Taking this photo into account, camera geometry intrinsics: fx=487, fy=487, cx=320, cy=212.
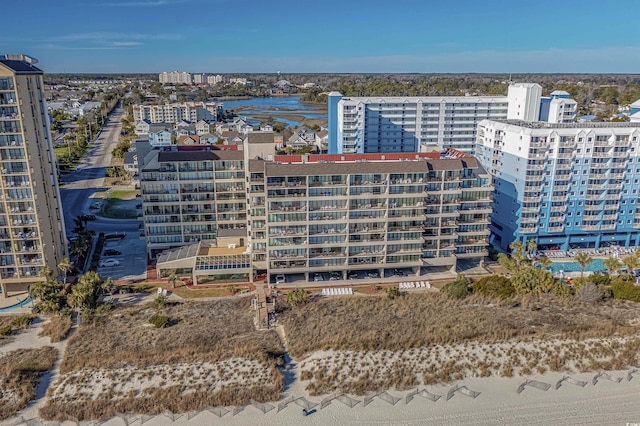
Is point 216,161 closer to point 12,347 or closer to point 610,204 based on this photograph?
point 12,347

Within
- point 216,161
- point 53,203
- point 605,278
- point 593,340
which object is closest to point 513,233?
point 605,278

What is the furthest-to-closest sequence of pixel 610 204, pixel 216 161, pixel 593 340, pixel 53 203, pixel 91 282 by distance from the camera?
pixel 610 204, pixel 216 161, pixel 53 203, pixel 91 282, pixel 593 340

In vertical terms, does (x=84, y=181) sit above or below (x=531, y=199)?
below

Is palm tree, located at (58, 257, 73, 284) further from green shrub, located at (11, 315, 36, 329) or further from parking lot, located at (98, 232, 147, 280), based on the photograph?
green shrub, located at (11, 315, 36, 329)

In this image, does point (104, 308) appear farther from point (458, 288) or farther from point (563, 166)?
point (563, 166)

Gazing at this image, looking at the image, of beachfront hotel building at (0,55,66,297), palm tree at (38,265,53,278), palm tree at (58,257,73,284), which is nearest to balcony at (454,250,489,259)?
palm tree at (58,257,73,284)

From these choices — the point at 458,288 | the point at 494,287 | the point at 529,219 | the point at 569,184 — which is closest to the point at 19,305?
the point at 458,288
